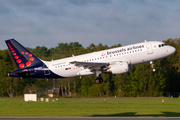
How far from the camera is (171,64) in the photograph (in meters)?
90.4

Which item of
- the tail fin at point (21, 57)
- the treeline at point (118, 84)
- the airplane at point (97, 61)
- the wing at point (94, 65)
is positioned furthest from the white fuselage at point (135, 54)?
the treeline at point (118, 84)

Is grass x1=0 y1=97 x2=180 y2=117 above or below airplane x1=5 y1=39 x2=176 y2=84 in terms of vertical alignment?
below

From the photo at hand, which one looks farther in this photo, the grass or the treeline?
the treeline

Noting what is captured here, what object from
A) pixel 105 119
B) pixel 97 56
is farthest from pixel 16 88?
pixel 105 119

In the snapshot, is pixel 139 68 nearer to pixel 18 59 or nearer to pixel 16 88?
pixel 16 88

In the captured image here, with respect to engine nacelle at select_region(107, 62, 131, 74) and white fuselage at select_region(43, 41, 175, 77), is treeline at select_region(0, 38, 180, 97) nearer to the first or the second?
white fuselage at select_region(43, 41, 175, 77)

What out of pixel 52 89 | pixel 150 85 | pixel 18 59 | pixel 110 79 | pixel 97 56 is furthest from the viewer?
pixel 110 79

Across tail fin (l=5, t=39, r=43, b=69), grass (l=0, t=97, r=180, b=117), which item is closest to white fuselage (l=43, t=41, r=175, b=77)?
grass (l=0, t=97, r=180, b=117)

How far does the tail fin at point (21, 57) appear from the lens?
40.6 metres

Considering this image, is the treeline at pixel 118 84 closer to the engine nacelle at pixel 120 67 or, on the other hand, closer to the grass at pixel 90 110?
the grass at pixel 90 110

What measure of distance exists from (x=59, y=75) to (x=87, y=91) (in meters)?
44.7

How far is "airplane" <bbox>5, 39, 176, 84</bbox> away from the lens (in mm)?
37000

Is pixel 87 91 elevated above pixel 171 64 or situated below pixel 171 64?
below

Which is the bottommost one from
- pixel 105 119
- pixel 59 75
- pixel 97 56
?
pixel 105 119
